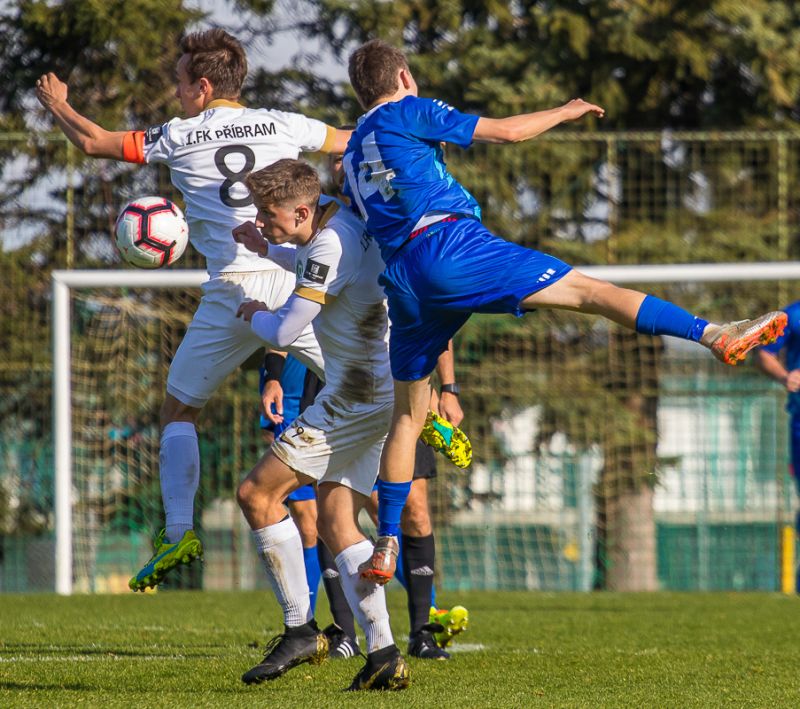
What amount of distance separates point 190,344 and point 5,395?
7.70 metres

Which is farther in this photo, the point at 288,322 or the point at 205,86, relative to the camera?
the point at 205,86

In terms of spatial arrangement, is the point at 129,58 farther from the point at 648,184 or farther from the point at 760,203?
the point at 760,203

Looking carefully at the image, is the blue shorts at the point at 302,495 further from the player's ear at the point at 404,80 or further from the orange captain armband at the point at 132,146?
the player's ear at the point at 404,80

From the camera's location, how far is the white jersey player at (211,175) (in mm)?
5766

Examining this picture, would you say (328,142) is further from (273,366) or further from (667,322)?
(667,322)

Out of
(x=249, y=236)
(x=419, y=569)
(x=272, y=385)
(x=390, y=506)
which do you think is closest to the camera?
(x=390, y=506)

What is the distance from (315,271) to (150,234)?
1566mm

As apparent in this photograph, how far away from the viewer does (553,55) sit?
14445mm

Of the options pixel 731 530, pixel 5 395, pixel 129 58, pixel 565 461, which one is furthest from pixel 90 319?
pixel 731 530

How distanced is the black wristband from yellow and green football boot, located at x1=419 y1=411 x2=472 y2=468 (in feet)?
4.43

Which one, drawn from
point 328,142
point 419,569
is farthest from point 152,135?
point 419,569

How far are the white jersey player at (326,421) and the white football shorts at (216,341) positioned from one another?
0.80 m

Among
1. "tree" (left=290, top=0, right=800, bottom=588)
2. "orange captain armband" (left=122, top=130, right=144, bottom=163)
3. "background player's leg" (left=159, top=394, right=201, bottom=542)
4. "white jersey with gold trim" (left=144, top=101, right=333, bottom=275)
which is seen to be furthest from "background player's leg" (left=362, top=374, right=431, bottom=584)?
"tree" (left=290, top=0, right=800, bottom=588)

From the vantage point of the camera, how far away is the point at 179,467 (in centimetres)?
570
